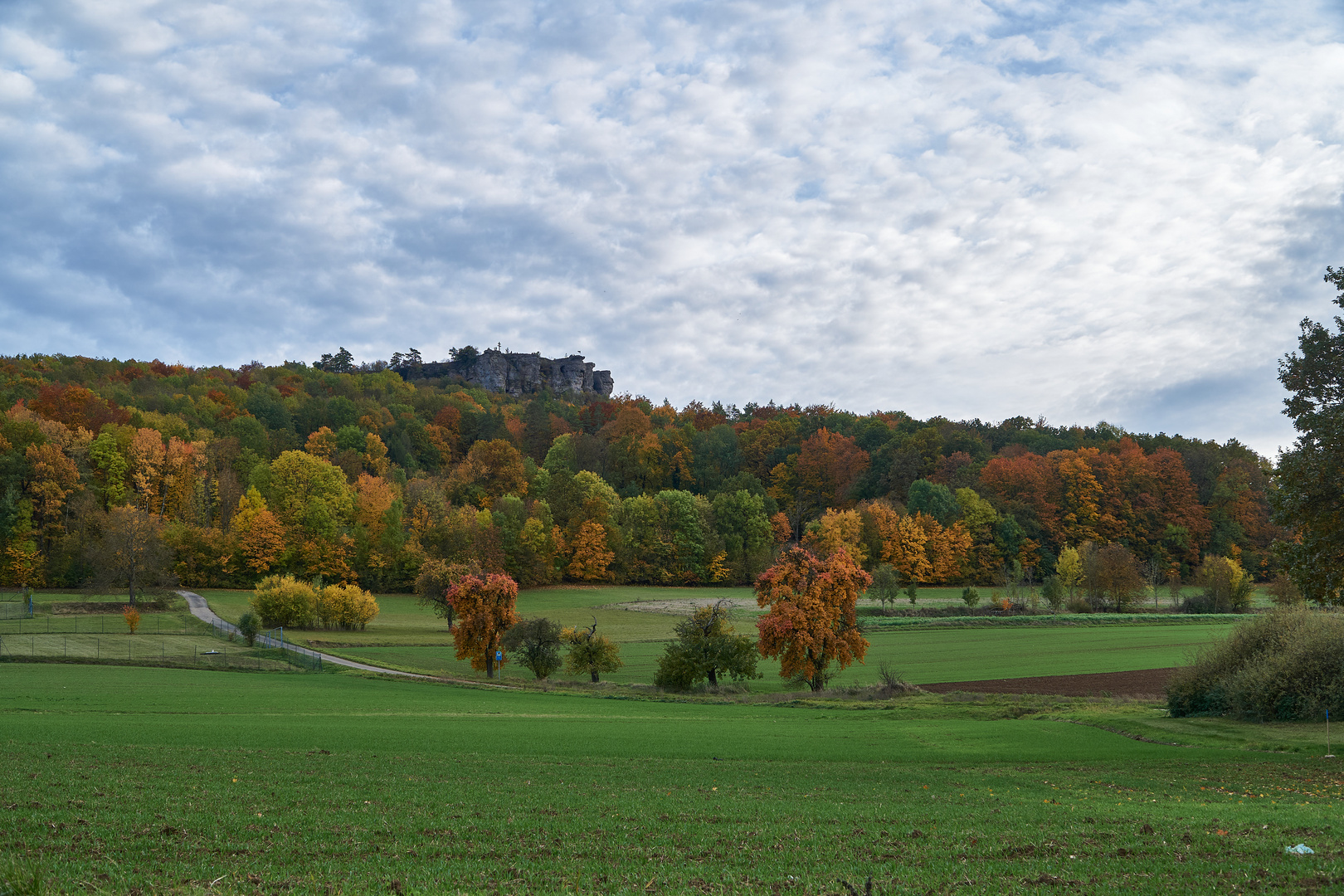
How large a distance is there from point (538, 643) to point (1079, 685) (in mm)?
30894

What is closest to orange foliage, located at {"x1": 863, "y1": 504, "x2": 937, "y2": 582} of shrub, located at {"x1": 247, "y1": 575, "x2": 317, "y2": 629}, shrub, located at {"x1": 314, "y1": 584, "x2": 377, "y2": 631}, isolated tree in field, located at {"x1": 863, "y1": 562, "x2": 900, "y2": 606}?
isolated tree in field, located at {"x1": 863, "y1": 562, "x2": 900, "y2": 606}

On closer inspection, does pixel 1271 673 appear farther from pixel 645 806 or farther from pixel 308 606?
pixel 308 606

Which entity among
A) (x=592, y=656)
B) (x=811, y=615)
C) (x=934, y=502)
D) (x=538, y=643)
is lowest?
(x=592, y=656)

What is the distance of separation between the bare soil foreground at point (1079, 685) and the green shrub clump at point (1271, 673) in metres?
8.35

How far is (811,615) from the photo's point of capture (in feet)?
154

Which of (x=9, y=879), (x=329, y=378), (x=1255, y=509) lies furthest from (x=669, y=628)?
(x=329, y=378)

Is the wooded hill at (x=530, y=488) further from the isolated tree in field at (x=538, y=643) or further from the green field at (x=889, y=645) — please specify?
the isolated tree in field at (x=538, y=643)

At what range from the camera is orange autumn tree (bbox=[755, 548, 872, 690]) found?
46625mm

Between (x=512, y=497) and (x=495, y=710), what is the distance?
84756mm

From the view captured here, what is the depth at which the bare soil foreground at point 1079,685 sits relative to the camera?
41875 mm

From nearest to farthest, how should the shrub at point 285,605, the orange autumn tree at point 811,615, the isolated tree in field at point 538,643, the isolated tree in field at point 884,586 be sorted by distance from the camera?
the orange autumn tree at point 811,615 < the isolated tree in field at point 538,643 < the shrub at point 285,605 < the isolated tree in field at point 884,586

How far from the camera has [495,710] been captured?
112 ft

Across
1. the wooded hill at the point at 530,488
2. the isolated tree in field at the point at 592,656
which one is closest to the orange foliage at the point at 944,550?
the wooded hill at the point at 530,488

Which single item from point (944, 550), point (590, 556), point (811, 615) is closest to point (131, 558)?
point (590, 556)
